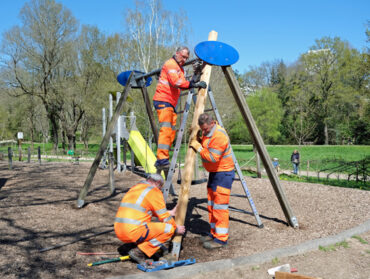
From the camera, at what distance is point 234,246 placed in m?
4.34

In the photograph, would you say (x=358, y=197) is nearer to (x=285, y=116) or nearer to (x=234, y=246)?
(x=234, y=246)

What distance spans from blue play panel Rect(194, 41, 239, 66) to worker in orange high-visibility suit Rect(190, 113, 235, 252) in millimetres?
831

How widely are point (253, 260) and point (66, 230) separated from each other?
2852 mm

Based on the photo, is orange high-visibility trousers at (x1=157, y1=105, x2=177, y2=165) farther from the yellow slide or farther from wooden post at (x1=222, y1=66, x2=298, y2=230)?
the yellow slide

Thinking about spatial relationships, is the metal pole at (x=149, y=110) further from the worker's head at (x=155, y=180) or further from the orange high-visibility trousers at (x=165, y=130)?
the worker's head at (x=155, y=180)

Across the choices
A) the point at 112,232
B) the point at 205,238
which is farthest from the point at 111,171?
the point at 205,238

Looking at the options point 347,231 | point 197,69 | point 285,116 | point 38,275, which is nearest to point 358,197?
point 347,231

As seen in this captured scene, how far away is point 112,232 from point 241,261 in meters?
2.12

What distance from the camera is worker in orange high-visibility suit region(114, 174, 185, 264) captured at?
3.61m

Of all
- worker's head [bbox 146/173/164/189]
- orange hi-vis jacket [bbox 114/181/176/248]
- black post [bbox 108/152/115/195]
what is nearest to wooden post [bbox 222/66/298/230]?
worker's head [bbox 146/173/164/189]

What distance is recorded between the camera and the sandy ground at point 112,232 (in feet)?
11.6

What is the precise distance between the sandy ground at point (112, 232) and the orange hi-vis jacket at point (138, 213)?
1.20ft

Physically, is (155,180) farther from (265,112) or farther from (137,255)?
(265,112)

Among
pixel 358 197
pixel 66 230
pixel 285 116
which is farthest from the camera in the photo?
pixel 285 116
